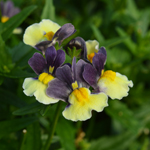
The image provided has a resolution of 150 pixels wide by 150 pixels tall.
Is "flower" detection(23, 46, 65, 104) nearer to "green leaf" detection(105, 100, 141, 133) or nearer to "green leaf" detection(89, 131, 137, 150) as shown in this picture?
"green leaf" detection(105, 100, 141, 133)

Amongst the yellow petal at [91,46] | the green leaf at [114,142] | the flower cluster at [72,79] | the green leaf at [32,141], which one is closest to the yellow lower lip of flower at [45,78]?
the flower cluster at [72,79]

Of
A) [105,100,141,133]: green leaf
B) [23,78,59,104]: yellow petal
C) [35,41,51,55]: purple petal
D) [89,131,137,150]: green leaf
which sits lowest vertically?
[89,131,137,150]: green leaf

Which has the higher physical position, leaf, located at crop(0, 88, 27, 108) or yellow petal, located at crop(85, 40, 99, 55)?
yellow petal, located at crop(85, 40, 99, 55)

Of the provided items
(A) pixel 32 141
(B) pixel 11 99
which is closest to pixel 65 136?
(A) pixel 32 141

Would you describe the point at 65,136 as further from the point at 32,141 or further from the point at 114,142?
the point at 114,142

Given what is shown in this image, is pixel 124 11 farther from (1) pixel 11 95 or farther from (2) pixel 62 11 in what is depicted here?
(1) pixel 11 95

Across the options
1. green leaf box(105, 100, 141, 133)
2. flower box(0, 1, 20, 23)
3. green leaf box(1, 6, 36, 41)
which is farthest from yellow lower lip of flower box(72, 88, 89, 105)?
flower box(0, 1, 20, 23)

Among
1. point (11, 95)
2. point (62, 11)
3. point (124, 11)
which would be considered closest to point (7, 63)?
point (11, 95)
